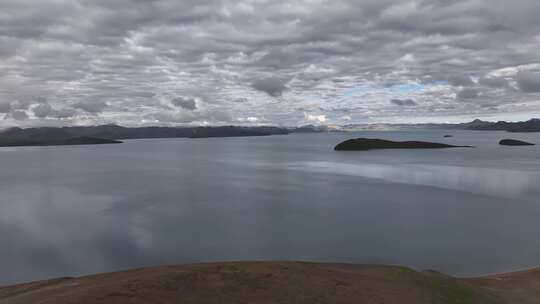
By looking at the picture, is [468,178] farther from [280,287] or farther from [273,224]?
[280,287]

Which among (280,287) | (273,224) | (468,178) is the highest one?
(280,287)

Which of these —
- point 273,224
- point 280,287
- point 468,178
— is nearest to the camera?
point 280,287

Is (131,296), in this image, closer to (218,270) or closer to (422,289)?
(218,270)

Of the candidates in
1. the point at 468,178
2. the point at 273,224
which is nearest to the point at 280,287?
the point at 273,224

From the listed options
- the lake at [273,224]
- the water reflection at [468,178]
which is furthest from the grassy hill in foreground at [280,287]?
the water reflection at [468,178]

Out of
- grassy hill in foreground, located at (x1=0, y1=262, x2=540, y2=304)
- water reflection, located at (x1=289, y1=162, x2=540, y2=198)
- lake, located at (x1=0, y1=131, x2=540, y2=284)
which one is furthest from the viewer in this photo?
water reflection, located at (x1=289, y1=162, x2=540, y2=198)

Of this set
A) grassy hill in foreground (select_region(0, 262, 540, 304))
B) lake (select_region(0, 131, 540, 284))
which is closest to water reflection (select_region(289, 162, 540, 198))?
lake (select_region(0, 131, 540, 284))

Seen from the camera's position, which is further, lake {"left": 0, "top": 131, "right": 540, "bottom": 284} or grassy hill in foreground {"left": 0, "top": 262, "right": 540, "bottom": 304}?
lake {"left": 0, "top": 131, "right": 540, "bottom": 284}

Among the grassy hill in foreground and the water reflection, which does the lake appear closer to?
the water reflection

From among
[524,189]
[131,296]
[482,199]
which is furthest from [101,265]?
[524,189]
